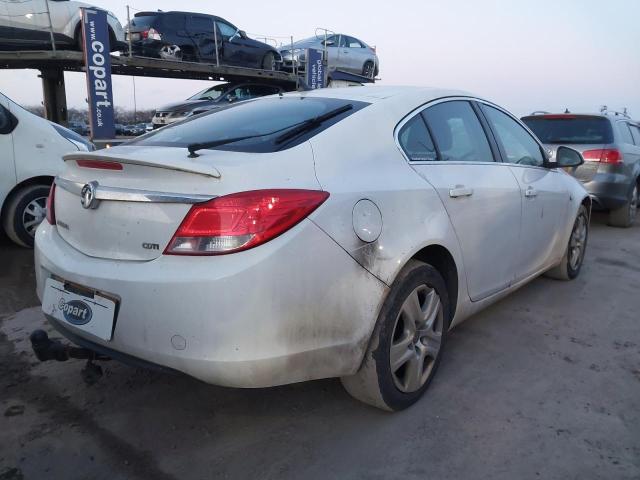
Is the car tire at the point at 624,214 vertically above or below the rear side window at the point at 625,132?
below

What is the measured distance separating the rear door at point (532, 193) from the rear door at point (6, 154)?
4340 millimetres

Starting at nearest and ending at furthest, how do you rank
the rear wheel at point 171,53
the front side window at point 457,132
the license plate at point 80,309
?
the license plate at point 80,309 → the front side window at point 457,132 → the rear wheel at point 171,53

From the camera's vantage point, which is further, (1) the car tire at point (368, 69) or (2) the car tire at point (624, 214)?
(1) the car tire at point (368, 69)

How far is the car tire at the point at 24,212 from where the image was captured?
5.16 m

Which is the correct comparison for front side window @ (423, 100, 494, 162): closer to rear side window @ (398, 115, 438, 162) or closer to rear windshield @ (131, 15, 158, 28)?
rear side window @ (398, 115, 438, 162)

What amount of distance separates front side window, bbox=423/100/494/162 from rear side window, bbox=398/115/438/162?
7 centimetres

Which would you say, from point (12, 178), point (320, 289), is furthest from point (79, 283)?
point (12, 178)

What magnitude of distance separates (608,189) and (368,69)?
15361 mm

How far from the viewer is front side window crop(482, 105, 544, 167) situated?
3.56 metres

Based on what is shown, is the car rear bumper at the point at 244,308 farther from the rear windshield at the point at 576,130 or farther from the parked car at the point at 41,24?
the parked car at the point at 41,24

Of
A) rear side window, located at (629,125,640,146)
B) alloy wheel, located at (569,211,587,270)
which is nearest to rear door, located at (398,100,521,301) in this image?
alloy wheel, located at (569,211,587,270)

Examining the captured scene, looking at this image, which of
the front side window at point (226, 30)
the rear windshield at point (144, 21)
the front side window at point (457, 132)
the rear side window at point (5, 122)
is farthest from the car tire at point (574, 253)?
the front side window at point (226, 30)

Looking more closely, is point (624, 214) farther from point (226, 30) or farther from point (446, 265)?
point (226, 30)

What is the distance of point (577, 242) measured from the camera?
468cm
